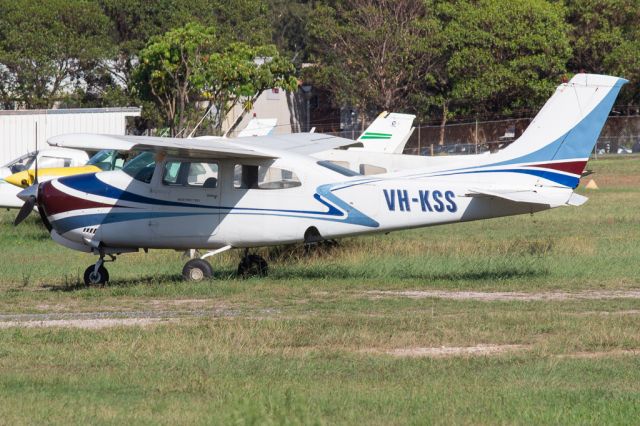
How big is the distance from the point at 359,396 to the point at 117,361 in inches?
115

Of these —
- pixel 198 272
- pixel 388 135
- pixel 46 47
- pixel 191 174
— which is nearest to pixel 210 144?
pixel 191 174

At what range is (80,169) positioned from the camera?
26.2 meters

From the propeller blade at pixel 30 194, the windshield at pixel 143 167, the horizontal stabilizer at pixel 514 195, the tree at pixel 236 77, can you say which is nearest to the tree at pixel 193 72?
the tree at pixel 236 77

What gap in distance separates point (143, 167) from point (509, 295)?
6.13 meters

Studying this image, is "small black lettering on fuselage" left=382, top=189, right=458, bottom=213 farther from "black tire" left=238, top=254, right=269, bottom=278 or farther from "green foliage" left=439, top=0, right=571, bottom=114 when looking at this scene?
"green foliage" left=439, top=0, right=571, bottom=114

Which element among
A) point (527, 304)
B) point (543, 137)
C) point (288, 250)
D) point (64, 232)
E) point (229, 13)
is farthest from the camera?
point (229, 13)

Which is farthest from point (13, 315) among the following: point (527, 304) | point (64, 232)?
point (527, 304)

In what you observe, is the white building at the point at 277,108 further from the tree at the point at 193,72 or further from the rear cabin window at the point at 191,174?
the rear cabin window at the point at 191,174

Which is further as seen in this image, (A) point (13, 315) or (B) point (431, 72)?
(B) point (431, 72)

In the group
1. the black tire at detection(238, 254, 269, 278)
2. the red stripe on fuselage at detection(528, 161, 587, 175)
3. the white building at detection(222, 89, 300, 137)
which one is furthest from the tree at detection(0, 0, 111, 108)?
the red stripe on fuselage at detection(528, 161, 587, 175)

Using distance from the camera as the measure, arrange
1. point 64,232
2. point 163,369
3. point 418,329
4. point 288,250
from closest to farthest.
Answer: point 163,369, point 418,329, point 64,232, point 288,250

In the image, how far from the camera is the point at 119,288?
17516 mm

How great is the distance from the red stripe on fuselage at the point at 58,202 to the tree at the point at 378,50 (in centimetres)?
5135

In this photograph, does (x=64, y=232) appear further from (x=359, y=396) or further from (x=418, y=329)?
(x=359, y=396)
